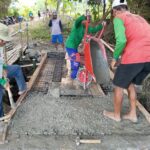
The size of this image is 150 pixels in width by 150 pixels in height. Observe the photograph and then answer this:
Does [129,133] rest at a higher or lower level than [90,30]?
lower

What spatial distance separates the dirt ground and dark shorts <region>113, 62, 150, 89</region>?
29.4 inches

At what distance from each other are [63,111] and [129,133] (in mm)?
1418

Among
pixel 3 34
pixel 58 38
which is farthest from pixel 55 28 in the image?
pixel 3 34

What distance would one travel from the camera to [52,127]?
5438 mm

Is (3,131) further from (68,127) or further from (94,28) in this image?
(94,28)

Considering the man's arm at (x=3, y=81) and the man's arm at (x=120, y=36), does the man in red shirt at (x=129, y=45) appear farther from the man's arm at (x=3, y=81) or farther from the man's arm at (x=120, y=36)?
the man's arm at (x=3, y=81)

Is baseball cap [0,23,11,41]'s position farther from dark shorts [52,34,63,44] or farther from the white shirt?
dark shorts [52,34,63,44]

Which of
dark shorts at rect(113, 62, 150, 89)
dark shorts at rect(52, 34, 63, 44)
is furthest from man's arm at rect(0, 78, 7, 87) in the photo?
dark shorts at rect(52, 34, 63, 44)

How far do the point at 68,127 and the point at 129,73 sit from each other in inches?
52.3

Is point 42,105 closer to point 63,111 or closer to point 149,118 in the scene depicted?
point 63,111

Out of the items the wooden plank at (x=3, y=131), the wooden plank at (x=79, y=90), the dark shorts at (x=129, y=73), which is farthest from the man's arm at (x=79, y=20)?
the wooden plank at (x=3, y=131)

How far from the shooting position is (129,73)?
5.38m

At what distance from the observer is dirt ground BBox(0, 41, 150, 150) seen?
193 inches

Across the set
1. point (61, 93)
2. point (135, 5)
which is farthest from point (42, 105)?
point (135, 5)
